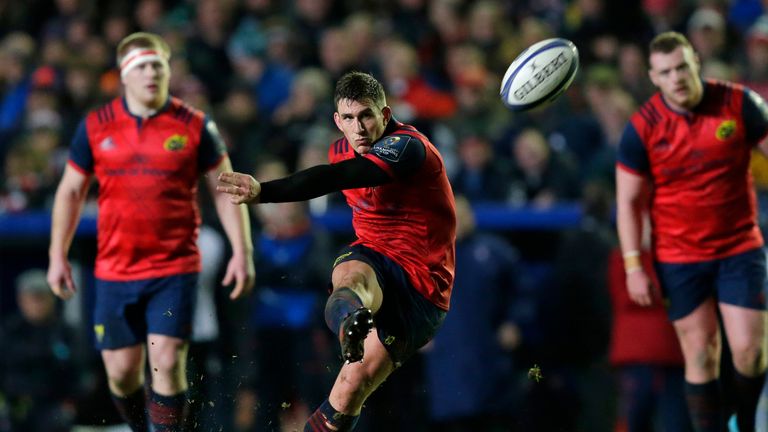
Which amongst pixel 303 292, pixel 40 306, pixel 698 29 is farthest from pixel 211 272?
pixel 698 29

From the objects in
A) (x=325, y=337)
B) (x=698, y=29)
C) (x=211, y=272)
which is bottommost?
(x=325, y=337)

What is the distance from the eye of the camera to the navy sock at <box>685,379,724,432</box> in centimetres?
841

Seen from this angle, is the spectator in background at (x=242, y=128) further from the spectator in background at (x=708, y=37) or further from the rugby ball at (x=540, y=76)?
the rugby ball at (x=540, y=76)

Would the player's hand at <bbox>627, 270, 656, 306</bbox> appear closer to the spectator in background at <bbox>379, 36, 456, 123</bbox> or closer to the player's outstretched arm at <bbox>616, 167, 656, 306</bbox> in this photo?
the player's outstretched arm at <bbox>616, 167, 656, 306</bbox>

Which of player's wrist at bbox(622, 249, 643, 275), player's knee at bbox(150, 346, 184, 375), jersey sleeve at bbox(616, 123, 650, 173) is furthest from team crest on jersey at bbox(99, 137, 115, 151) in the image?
player's wrist at bbox(622, 249, 643, 275)

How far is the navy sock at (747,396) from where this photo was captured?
8422 mm

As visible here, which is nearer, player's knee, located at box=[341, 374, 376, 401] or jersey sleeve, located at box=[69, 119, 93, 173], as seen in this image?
player's knee, located at box=[341, 374, 376, 401]

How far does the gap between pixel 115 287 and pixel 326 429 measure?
2002 millimetres

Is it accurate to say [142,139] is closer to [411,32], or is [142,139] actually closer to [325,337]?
[325,337]

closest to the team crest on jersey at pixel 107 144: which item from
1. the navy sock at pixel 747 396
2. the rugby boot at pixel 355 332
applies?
the rugby boot at pixel 355 332

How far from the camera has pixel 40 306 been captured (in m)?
11.4

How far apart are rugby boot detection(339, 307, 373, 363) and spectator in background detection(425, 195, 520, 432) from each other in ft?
13.4

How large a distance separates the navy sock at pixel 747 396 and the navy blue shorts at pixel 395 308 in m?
2.29

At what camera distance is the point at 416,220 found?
24.1 feet
